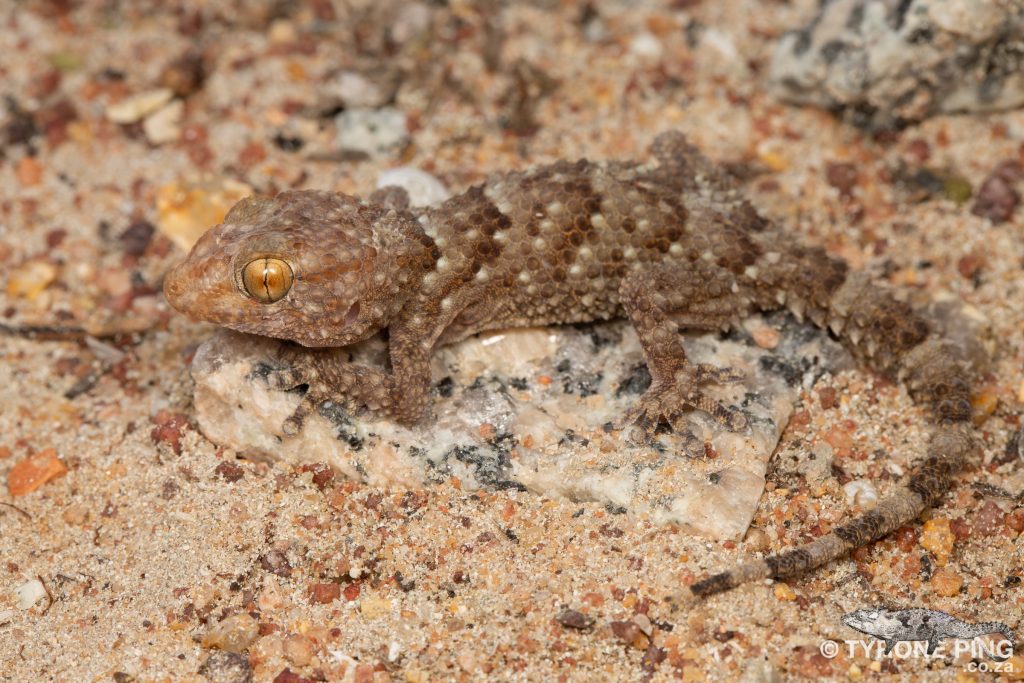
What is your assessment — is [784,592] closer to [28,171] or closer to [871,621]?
[871,621]

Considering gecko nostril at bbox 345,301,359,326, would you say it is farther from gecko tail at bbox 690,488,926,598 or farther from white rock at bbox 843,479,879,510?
white rock at bbox 843,479,879,510

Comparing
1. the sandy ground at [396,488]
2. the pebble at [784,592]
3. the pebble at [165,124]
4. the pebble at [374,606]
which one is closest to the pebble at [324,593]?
the sandy ground at [396,488]

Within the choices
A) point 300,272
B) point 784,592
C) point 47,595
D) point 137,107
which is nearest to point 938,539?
point 784,592

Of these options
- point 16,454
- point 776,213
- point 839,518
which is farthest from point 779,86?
point 16,454

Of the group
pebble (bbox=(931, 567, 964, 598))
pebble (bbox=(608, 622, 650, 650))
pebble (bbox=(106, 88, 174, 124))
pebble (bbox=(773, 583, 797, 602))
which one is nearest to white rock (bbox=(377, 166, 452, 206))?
pebble (bbox=(106, 88, 174, 124))

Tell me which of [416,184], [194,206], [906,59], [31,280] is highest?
[906,59]

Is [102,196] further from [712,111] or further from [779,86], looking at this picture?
[779,86]
